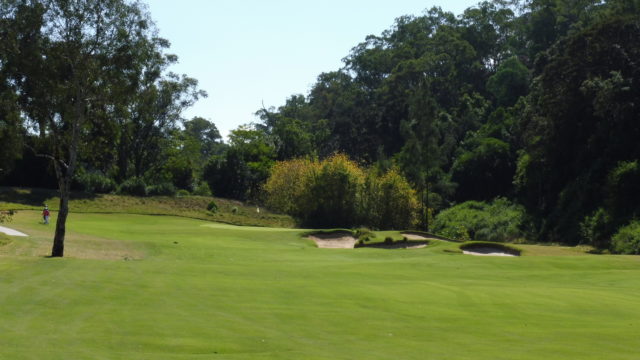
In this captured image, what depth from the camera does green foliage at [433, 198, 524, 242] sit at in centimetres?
6856

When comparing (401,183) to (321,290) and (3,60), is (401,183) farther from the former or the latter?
(321,290)

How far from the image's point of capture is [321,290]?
820 inches

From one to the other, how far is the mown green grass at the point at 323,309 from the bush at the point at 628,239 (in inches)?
609

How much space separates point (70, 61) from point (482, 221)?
49238mm

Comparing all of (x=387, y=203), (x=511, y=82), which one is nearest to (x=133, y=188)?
(x=387, y=203)

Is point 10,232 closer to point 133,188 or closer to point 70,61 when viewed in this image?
point 70,61

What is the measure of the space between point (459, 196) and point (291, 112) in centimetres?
7828

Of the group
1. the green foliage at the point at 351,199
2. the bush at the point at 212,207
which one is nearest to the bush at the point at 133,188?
the bush at the point at 212,207

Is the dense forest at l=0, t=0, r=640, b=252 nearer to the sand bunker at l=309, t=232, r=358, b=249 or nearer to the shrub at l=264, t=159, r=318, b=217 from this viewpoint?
the shrub at l=264, t=159, r=318, b=217

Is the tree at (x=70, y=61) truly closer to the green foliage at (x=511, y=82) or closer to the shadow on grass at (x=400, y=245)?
the shadow on grass at (x=400, y=245)

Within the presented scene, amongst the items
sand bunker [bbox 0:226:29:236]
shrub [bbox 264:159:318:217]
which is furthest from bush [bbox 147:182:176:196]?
sand bunker [bbox 0:226:29:236]

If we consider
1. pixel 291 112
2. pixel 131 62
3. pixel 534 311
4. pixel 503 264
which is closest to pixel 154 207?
pixel 131 62

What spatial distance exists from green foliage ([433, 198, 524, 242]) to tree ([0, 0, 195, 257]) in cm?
3831

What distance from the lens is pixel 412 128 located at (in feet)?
250
